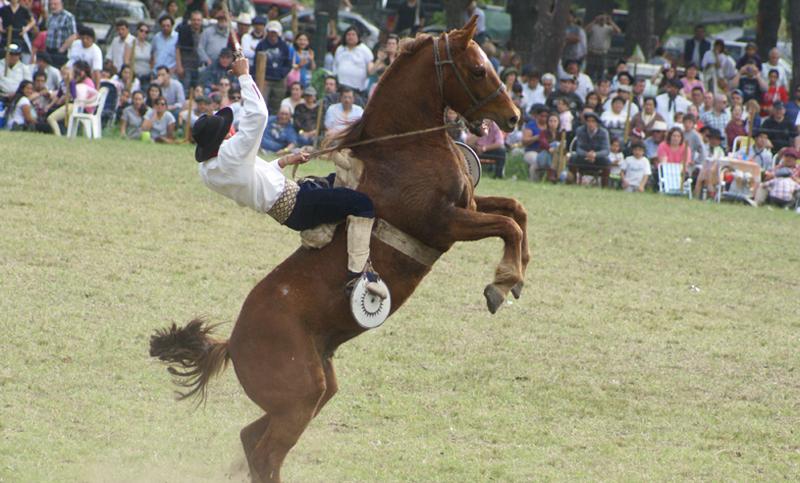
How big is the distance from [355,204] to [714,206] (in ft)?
42.0

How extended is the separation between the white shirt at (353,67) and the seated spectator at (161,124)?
3.00 metres

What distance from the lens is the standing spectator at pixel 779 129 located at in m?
19.8

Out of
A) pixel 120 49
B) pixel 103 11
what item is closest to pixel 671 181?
pixel 120 49

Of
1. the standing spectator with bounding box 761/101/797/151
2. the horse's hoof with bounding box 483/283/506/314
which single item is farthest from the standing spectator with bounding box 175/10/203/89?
the horse's hoof with bounding box 483/283/506/314

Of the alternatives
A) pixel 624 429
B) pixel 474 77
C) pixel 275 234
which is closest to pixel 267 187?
pixel 474 77

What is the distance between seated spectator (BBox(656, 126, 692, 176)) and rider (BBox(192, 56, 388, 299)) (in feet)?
44.8

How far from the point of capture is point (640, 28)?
102ft

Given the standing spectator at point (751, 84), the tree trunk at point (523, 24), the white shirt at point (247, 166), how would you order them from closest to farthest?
the white shirt at point (247, 166), the standing spectator at point (751, 84), the tree trunk at point (523, 24)

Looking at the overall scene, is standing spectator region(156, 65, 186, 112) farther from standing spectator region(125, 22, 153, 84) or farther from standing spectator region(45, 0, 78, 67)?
standing spectator region(45, 0, 78, 67)

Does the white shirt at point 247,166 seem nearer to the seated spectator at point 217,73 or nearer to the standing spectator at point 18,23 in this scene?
the seated spectator at point 217,73

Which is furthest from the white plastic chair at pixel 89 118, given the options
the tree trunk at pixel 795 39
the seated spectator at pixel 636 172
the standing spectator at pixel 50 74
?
the tree trunk at pixel 795 39

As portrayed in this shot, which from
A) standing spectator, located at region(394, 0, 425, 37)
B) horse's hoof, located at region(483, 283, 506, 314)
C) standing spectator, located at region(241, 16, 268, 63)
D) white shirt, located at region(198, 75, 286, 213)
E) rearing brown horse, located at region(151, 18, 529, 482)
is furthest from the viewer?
standing spectator, located at region(394, 0, 425, 37)

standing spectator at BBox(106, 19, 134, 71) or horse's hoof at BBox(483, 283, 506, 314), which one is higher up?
horse's hoof at BBox(483, 283, 506, 314)

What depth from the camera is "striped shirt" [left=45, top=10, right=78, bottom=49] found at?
823 inches
